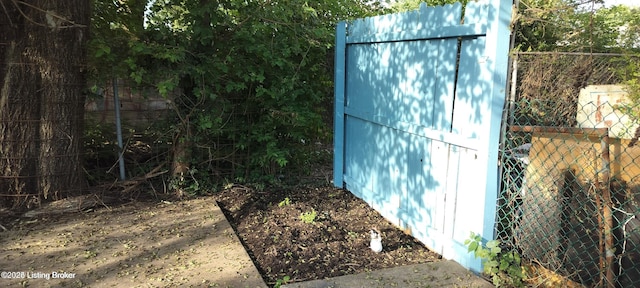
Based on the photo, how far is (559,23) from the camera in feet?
9.30

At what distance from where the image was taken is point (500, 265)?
3070 mm

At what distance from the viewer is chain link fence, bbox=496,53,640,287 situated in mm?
2510

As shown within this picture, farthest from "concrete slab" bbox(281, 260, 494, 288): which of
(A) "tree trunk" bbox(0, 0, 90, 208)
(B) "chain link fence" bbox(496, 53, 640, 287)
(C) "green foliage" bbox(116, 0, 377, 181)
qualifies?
(A) "tree trunk" bbox(0, 0, 90, 208)

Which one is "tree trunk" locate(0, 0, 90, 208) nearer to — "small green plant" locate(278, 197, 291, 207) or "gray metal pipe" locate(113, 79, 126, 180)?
"gray metal pipe" locate(113, 79, 126, 180)

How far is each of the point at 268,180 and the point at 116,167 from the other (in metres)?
1.86

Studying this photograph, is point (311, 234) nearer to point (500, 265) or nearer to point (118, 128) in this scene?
point (500, 265)

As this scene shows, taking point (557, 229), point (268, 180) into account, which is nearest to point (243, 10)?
point (268, 180)

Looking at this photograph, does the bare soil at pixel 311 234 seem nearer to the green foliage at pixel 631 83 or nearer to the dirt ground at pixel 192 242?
the dirt ground at pixel 192 242

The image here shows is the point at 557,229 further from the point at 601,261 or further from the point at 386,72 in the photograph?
the point at 386,72

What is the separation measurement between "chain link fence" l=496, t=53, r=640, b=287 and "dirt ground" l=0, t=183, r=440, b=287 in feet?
3.19

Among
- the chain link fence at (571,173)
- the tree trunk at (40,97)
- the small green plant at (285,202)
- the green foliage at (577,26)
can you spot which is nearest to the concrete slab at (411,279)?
the chain link fence at (571,173)

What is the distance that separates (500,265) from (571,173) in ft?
2.59

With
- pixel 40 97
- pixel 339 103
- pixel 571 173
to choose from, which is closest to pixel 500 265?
pixel 571 173

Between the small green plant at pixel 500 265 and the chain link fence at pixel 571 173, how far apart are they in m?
0.10
